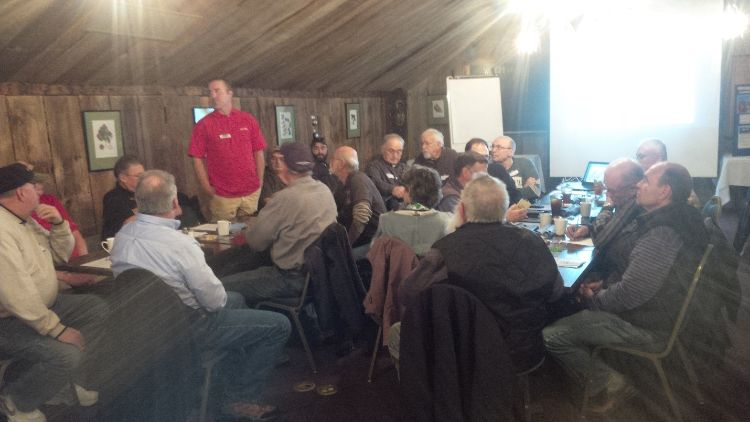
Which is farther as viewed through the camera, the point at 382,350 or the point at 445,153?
the point at 445,153

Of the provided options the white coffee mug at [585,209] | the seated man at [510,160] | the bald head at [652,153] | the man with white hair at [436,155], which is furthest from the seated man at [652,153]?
the man with white hair at [436,155]

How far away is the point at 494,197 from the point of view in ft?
7.45

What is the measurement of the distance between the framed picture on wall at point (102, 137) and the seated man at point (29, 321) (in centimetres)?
159

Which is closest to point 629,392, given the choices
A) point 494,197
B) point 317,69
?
point 494,197

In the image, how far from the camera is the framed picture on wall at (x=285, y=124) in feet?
19.9

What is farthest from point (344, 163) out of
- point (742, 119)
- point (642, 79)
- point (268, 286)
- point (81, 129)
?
point (742, 119)

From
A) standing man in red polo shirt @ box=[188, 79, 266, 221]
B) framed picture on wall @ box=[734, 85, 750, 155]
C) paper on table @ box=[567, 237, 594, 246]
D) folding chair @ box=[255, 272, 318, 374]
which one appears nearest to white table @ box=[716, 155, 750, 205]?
framed picture on wall @ box=[734, 85, 750, 155]

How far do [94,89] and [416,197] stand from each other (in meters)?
2.55

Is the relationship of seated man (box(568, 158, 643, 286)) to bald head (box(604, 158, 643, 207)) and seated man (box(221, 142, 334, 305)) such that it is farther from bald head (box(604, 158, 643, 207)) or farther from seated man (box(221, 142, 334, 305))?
seated man (box(221, 142, 334, 305))

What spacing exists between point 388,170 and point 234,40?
5.61 feet

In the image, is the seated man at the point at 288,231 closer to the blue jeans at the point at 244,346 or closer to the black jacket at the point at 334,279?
the black jacket at the point at 334,279

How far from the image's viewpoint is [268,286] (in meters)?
3.29

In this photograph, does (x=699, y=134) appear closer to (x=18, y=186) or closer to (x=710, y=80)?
(x=710, y=80)

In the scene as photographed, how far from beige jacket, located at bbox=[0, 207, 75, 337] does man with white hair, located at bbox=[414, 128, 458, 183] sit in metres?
3.51
